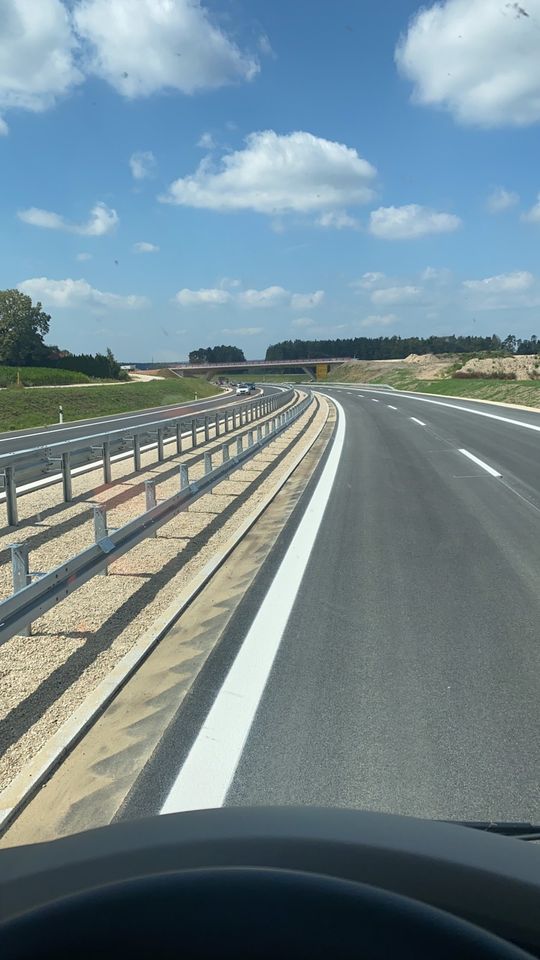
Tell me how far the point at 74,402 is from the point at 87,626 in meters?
45.2

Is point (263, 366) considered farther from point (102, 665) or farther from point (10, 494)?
point (102, 665)

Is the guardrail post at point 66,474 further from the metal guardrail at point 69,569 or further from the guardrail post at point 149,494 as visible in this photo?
the guardrail post at point 149,494

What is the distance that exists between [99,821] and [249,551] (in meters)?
5.51

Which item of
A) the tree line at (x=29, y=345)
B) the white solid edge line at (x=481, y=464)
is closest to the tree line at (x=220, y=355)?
the tree line at (x=29, y=345)

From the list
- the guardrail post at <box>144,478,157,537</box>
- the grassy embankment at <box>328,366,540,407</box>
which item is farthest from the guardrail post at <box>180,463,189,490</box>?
the grassy embankment at <box>328,366,540,407</box>

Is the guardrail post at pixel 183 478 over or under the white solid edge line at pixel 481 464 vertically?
over

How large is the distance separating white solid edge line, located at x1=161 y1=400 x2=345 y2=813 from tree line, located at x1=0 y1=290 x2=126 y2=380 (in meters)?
84.4

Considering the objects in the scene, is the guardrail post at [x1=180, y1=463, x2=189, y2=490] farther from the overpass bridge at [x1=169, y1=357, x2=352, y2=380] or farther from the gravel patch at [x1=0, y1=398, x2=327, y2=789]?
the overpass bridge at [x1=169, y1=357, x2=352, y2=380]

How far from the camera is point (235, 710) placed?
4.47 metres

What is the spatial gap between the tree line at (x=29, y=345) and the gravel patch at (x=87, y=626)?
8045 cm

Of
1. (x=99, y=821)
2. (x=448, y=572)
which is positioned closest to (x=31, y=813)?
(x=99, y=821)

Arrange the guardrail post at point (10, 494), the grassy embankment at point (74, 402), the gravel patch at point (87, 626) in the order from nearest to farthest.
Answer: the gravel patch at point (87, 626) < the guardrail post at point (10, 494) < the grassy embankment at point (74, 402)

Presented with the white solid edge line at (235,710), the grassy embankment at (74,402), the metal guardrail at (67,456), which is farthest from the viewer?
the grassy embankment at (74,402)

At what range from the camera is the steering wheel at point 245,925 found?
1408 millimetres
